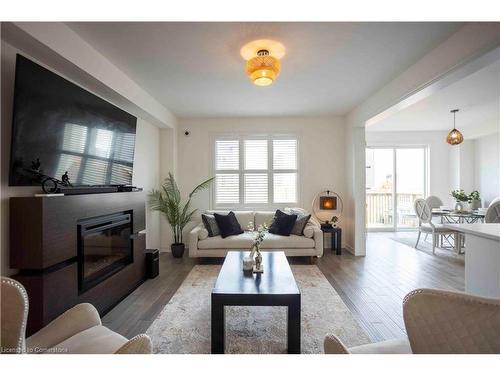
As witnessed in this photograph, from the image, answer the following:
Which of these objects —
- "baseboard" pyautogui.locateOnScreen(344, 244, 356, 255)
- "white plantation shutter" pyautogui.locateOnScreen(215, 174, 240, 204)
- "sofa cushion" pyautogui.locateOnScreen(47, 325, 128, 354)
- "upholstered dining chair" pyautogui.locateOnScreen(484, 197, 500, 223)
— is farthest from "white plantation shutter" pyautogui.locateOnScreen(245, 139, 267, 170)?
"sofa cushion" pyautogui.locateOnScreen(47, 325, 128, 354)

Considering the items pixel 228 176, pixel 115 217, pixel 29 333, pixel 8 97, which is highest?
pixel 8 97

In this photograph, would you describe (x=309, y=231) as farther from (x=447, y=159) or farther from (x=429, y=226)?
(x=447, y=159)

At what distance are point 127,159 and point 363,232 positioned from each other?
4056mm

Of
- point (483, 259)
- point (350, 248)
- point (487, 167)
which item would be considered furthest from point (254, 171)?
point (487, 167)

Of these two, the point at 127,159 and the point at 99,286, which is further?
the point at 127,159

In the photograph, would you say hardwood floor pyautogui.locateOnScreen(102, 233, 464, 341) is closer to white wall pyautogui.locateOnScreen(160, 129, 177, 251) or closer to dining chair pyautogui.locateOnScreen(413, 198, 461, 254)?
white wall pyautogui.locateOnScreen(160, 129, 177, 251)

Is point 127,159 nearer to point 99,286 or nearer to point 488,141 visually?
point 99,286

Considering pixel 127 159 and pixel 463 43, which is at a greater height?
pixel 463 43

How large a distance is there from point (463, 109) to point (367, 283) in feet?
13.5

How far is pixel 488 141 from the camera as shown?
247 inches

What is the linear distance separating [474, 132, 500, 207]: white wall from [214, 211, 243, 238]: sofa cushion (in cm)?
660

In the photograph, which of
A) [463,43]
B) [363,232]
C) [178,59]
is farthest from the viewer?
[363,232]

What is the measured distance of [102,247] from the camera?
2.76 m
